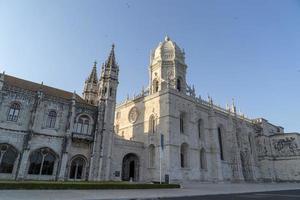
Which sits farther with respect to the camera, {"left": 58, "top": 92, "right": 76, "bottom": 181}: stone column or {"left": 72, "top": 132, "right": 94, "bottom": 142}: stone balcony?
{"left": 72, "top": 132, "right": 94, "bottom": 142}: stone balcony

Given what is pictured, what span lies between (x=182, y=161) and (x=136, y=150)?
8.15 m

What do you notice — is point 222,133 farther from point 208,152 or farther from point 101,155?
point 101,155

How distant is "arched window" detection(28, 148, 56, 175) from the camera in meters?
29.1

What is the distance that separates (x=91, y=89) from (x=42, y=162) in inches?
736

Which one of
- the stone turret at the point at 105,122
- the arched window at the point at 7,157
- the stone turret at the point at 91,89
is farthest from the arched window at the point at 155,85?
the arched window at the point at 7,157

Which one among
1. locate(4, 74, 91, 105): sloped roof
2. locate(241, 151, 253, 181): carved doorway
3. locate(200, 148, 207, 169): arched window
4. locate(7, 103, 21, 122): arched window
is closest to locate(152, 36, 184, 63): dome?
locate(200, 148, 207, 169): arched window

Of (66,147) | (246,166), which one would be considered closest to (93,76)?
(66,147)

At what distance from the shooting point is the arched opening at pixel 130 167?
131 feet

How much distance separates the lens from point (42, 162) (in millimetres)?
29859

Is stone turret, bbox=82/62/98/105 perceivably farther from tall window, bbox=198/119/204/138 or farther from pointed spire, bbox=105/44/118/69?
tall window, bbox=198/119/204/138

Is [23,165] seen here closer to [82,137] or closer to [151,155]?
[82,137]

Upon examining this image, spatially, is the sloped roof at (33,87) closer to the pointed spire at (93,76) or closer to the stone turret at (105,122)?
the stone turret at (105,122)

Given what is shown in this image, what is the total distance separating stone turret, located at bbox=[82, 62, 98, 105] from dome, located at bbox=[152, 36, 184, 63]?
43.1 feet

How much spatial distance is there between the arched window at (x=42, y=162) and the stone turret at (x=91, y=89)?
1505 cm
